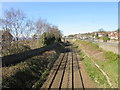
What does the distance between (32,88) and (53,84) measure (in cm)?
198

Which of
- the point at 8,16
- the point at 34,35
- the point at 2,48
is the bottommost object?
the point at 2,48

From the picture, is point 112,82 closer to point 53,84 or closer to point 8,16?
point 53,84

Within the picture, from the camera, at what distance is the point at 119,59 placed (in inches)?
540

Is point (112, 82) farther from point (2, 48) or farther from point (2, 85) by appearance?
point (2, 48)

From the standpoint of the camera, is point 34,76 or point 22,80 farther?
point 34,76

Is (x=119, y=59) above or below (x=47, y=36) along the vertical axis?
below

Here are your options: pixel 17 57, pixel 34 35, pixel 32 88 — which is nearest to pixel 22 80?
pixel 32 88

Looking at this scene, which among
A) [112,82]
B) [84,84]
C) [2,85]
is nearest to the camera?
[2,85]

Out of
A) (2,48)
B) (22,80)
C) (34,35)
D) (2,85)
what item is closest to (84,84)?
(22,80)

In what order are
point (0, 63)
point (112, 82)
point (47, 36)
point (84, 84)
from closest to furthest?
point (112, 82), point (84, 84), point (0, 63), point (47, 36)

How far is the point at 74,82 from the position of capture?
13078 millimetres

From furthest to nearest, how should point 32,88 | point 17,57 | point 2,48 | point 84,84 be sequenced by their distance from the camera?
point 2,48
point 17,57
point 84,84
point 32,88

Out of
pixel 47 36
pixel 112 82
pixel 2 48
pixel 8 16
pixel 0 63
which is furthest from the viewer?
pixel 47 36

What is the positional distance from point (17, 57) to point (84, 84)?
931cm
